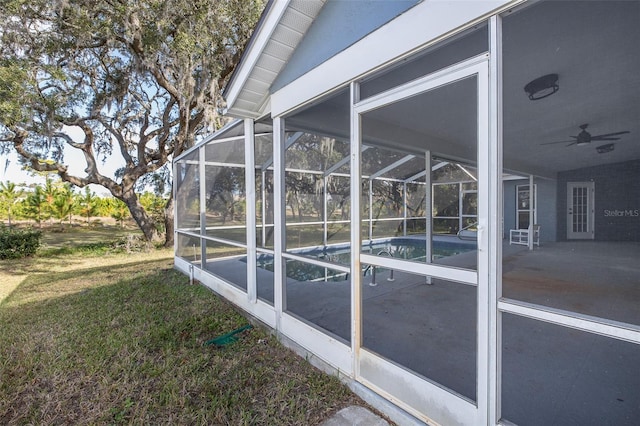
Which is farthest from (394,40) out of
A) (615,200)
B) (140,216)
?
(140,216)

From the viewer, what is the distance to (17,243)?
9.46m

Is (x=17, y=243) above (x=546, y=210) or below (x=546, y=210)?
Answer: below

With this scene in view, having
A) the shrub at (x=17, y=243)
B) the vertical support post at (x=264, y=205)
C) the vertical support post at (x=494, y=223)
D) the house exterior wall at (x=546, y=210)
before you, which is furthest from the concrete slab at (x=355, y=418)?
the shrub at (x=17, y=243)

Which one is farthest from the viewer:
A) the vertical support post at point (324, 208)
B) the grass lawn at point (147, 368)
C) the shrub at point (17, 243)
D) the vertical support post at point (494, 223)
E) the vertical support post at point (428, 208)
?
the shrub at point (17, 243)

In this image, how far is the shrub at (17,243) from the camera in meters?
9.27

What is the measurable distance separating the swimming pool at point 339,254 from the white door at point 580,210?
14.4 ft

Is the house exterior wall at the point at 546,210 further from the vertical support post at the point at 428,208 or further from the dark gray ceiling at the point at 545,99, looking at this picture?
the vertical support post at the point at 428,208

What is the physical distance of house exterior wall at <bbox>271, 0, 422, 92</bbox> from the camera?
224 centimetres

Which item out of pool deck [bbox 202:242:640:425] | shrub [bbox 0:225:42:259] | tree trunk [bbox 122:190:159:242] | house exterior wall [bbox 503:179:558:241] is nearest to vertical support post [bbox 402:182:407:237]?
Result: pool deck [bbox 202:242:640:425]

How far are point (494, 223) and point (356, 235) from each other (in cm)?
103

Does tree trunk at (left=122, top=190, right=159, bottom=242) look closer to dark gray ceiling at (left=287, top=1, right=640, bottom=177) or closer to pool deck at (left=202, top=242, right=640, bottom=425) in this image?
pool deck at (left=202, top=242, right=640, bottom=425)

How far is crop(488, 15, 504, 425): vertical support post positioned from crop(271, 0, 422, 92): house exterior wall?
28.4 inches

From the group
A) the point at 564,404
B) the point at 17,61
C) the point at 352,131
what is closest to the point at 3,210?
the point at 17,61

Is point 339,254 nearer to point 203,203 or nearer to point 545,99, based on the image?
point 545,99
